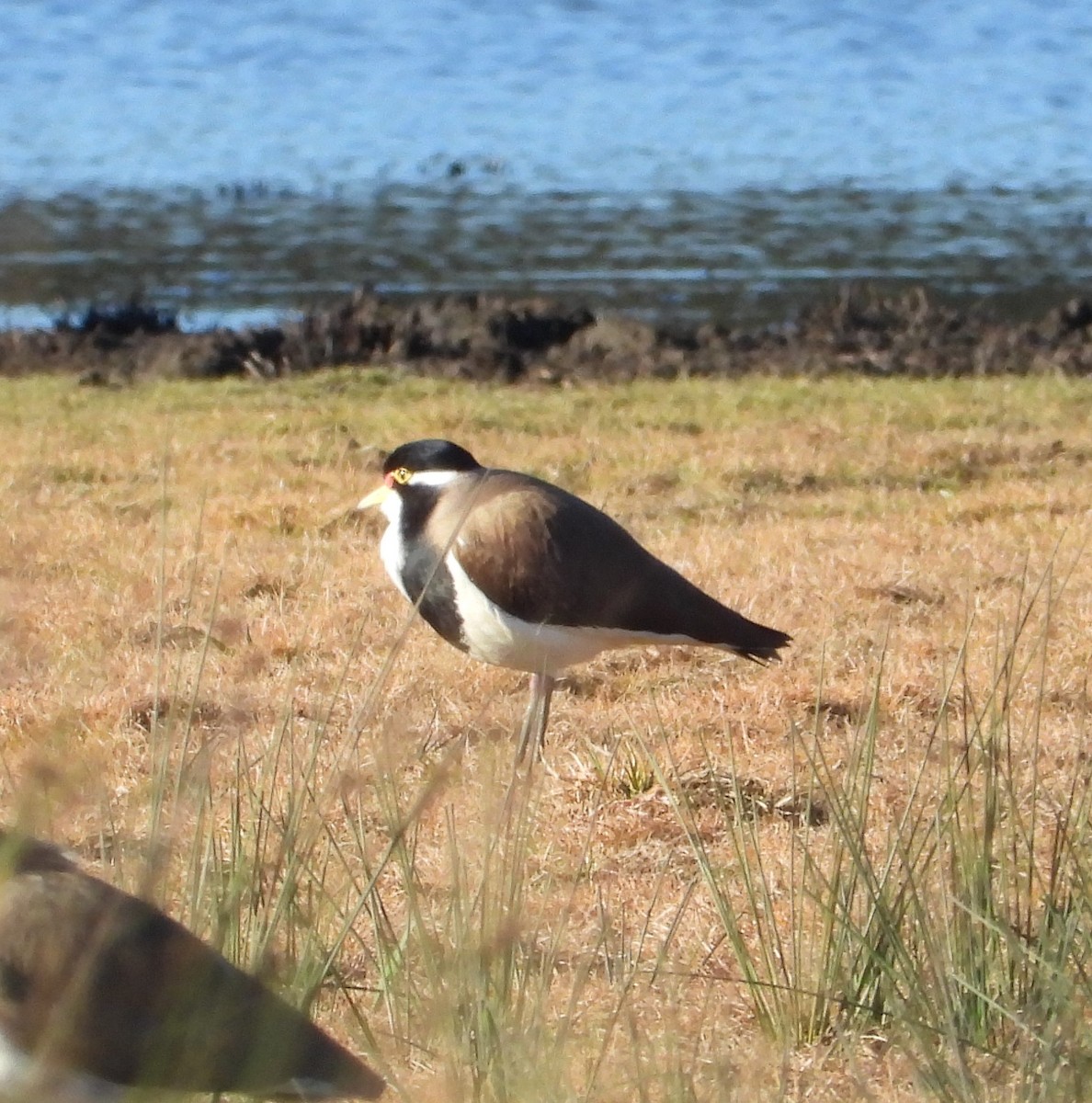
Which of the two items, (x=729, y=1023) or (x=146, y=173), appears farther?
(x=146, y=173)

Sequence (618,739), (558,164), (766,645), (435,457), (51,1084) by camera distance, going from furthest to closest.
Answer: (558,164) → (435,457) → (766,645) → (618,739) → (51,1084)

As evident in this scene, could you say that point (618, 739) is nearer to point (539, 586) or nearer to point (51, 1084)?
point (539, 586)

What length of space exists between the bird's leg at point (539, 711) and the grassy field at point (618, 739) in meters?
0.10

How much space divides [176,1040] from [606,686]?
3055 millimetres

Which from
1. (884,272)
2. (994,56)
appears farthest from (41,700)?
(994,56)

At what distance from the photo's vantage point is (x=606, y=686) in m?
5.30

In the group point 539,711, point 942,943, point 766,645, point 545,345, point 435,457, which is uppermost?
point 435,457

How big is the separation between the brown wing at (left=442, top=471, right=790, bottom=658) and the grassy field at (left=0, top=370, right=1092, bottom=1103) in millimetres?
241

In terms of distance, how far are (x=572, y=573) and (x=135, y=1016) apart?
2470mm

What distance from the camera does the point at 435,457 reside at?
5.06 metres

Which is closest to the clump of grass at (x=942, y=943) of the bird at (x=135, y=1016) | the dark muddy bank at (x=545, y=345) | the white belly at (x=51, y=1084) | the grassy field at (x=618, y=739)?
the grassy field at (x=618, y=739)

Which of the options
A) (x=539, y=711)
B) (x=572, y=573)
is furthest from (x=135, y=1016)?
(x=572, y=573)

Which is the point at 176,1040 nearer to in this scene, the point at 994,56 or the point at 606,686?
the point at 606,686

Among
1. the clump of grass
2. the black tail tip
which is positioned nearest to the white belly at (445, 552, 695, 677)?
the black tail tip
